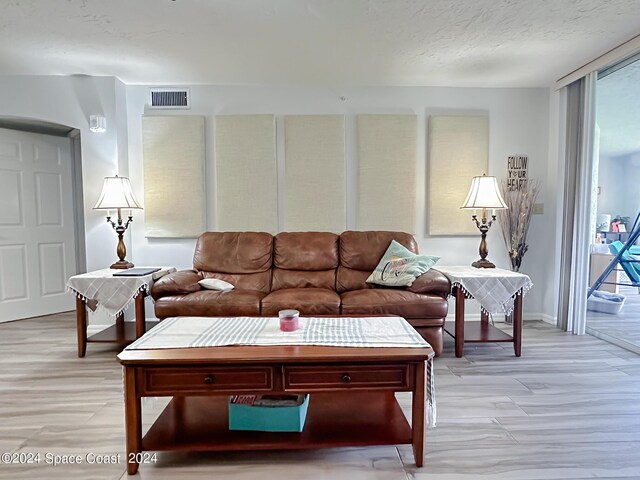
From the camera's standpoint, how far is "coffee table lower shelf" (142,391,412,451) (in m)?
1.59

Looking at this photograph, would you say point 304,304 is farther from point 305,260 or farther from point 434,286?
point 434,286

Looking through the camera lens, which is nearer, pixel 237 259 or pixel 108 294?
pixel 108 294

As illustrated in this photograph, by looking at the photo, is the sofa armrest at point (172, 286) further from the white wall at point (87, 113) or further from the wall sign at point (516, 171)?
the wall sign at point (516, 171)

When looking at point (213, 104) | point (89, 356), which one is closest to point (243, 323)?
point (89, 356)

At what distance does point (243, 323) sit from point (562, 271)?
3.22 m

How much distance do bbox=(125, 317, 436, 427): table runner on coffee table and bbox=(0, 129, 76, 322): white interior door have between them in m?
3.04

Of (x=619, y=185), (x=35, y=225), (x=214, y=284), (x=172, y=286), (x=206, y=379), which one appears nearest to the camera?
(x=206, y=379)

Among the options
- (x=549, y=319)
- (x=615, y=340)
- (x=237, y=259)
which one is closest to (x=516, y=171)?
(x=549, y=319)

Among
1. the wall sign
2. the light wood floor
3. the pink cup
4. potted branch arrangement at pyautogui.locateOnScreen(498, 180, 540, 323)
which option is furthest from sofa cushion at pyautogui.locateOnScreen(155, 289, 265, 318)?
the wall sign

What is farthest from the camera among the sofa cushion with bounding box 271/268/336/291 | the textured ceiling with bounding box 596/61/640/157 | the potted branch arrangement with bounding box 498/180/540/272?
the potted branch arrangement with bounding box 498/180/540/272

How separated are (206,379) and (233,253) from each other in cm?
195

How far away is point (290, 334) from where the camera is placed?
1.87m

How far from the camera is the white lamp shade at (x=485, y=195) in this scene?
3.25m

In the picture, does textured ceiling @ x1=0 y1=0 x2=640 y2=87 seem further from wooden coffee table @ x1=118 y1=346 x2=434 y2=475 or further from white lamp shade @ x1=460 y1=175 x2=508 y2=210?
wooden coffee table @ x1=118 y1=346 x2=434 y2=475
